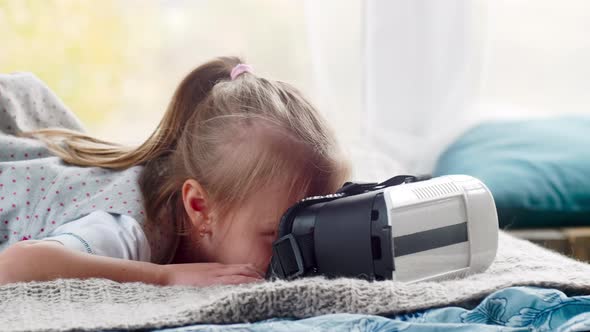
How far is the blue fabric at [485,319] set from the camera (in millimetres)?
798

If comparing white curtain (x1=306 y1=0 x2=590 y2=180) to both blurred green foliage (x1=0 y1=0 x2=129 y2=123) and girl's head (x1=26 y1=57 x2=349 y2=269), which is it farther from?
girl's head (x1=26 y1=57 x2=349 y2=269)

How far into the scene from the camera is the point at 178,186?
4.34 ft

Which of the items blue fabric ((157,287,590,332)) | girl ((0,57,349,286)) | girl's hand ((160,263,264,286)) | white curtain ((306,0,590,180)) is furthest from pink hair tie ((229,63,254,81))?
white curtain ((306,0,590,180))

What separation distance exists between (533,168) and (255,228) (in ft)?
3.39

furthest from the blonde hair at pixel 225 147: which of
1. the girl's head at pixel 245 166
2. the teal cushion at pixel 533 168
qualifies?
the teal cushion at pixel 533 168

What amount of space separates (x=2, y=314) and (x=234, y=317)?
258 mm

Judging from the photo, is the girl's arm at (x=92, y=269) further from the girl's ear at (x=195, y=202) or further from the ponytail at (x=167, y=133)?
the ponytail at (x=167, y=133)

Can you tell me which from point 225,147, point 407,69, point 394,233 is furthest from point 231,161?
point 407,69

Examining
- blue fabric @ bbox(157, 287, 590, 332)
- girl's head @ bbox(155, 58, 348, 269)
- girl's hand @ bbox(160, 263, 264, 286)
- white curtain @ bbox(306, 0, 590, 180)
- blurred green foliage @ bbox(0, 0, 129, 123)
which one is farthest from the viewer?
blurred green foliage @ bbox(0, 0, 129, 123)

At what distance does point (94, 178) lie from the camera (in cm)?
137

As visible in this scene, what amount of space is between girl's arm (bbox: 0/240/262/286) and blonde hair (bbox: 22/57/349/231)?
0.15 meters

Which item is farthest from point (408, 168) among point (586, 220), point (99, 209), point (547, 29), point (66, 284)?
point (66, 284)

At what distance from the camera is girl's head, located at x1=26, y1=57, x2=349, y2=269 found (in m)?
1.17

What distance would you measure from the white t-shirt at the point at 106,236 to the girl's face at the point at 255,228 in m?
0.13
